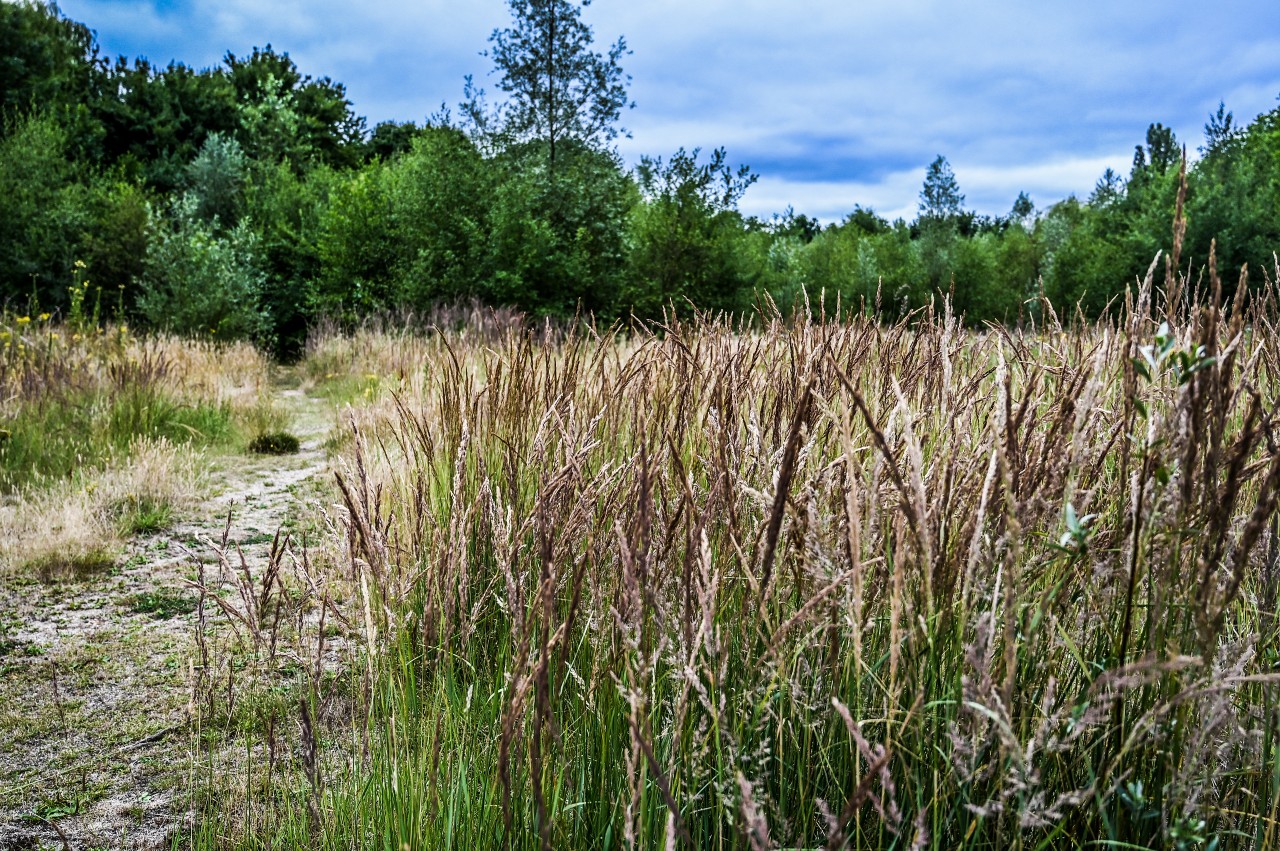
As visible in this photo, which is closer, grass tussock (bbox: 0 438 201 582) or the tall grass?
the tall grass

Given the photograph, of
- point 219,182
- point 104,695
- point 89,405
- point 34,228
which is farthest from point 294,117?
point 104,695

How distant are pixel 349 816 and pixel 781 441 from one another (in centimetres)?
119

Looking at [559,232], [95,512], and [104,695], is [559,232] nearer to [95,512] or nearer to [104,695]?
[95,512]

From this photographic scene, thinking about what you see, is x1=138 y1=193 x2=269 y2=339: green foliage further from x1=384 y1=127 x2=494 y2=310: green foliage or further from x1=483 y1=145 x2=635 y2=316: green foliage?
x1=483 y1=145 x2=635 y2=316: green foliage

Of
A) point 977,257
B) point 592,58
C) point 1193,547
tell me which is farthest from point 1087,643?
point 977,257

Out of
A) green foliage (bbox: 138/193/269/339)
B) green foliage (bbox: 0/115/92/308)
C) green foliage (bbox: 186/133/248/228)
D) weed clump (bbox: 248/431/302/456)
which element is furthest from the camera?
green foliage (bbox: 186/133/248/228)

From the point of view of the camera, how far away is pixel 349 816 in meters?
1.68

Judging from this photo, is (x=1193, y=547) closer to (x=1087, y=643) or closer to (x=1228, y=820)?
(x=1087, y=643)

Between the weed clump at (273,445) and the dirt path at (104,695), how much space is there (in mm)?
2193

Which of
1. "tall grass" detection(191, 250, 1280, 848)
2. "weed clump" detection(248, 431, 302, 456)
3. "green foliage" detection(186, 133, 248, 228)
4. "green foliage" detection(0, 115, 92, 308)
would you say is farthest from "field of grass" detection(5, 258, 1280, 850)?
"green foliage" detection(186, 133, 248, 228)

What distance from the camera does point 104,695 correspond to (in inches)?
112

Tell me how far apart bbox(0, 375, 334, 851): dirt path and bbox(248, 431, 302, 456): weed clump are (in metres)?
2.19

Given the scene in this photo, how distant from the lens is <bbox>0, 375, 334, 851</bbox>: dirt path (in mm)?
2096

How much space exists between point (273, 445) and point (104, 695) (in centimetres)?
467
